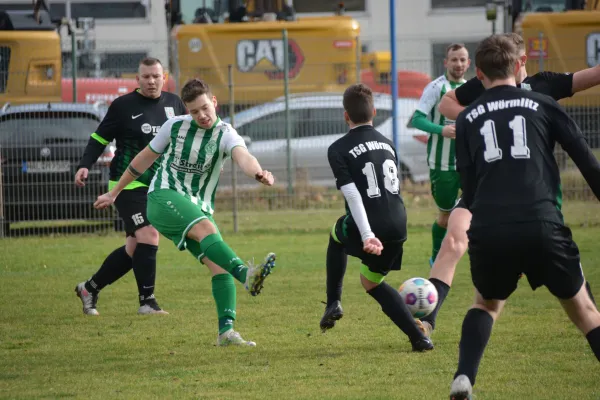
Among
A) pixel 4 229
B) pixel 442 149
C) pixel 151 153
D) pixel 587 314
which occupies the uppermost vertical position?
pixel 151 153

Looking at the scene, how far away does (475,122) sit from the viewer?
5105 millimetres

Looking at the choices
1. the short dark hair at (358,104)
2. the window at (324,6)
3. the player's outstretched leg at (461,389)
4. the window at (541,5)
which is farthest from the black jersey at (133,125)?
the window at (324,6)

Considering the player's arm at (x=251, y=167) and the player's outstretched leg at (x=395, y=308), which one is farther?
the player's outstretched leg at (x=395, y=308)

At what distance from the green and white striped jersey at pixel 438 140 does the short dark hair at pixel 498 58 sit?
4714mm

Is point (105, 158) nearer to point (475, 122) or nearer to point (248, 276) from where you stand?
point (248, 276)

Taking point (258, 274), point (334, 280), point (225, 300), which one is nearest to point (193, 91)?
point (258, 274)

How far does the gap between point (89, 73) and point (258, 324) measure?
37.9 ft

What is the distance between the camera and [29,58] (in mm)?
18766

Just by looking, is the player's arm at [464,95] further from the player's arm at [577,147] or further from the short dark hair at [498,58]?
the player's arm at [577,147]

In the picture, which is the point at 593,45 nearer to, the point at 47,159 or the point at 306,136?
the point at 306,136

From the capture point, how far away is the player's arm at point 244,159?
259 inches

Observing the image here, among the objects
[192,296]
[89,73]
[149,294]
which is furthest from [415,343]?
[89,73]

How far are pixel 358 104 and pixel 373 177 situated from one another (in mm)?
491

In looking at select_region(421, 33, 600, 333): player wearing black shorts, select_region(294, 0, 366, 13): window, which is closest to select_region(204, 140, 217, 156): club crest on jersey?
select_region(421, 33, 600, 333): player wearing black shorts
